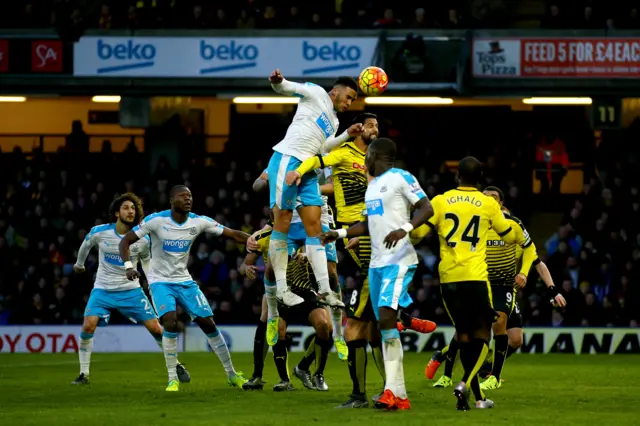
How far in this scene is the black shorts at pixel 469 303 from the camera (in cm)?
1238

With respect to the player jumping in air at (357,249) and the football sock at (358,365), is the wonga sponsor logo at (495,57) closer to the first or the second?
the player jumping in air at (357,249)

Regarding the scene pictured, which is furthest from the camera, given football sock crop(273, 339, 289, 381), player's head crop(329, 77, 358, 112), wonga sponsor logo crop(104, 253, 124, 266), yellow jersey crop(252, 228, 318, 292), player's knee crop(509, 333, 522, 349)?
wonga sponsor logo crop(104, 253, 124, 266)

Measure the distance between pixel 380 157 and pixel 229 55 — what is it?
743 inches

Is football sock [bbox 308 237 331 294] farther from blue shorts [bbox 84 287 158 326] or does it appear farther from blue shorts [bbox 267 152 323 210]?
blue shorts [bbox 84 287 158 326]

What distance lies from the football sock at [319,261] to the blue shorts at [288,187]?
0.44 m

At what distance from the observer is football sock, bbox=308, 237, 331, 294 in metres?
14.1

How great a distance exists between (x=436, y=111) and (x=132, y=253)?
17829mm

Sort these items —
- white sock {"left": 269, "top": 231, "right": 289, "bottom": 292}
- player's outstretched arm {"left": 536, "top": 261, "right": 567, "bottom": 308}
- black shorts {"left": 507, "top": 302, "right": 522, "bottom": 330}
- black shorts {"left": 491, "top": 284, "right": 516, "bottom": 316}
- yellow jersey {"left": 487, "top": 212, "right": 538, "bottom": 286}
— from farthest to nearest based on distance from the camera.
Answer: black shorts {"left": 507, "top": 302, "right": 522, "bottom": 330} < yellow jersey {"left": 487, "top": 212, "right": 538, "bottom": 286} < black shorts {"left": 491, "top": 284, "right": 516, "bottom": 316} < player's outstretched arm {"left": 536, "top": 261, "right": 567, "bottom": 308} < white sock {"left": 269, "top": 231, "right": 289, "bottom": 292}

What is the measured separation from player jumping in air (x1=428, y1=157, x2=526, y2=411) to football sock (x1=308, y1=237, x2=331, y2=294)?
6.43 ft

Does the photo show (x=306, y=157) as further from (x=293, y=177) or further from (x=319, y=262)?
(x=319, y=262)

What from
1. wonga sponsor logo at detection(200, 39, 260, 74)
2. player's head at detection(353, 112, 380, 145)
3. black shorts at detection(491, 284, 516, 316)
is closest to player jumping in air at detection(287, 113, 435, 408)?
player's head at detection(353, 112, 380, 145)

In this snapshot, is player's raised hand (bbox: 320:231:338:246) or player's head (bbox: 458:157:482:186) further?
player's head (bbox: 458:157:482:186)

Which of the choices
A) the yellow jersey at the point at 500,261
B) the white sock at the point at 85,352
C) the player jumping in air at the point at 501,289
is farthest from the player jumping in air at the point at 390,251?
the white sock at the point at 85,352
